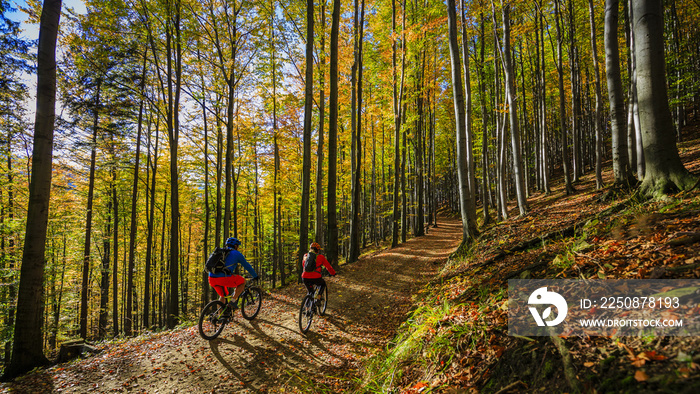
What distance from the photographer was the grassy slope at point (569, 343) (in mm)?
1576

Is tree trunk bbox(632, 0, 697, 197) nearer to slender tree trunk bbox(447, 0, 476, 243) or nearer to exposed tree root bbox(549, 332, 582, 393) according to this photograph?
exposed tree root bbox(549, 332, 582, 393)

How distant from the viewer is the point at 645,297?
2076mm

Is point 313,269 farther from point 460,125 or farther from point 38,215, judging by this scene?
point 460,125

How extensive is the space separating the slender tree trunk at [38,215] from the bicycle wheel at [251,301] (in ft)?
12.6

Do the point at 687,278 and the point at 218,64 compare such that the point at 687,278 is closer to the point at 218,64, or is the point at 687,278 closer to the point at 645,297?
the point at 645,297

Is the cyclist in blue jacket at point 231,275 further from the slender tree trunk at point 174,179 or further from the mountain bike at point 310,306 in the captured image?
the slender tree trunk at point 174,179

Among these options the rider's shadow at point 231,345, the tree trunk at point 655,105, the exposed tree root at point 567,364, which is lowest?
the rider's shadow at point 231,345

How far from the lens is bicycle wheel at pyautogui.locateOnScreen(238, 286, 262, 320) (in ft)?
22.9

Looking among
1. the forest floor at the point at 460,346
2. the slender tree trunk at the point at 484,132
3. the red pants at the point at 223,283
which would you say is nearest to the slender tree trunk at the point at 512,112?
the slender tree trunk at the point at 484,132

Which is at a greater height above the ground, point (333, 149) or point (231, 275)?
point (333, 149)

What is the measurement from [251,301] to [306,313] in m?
2.00

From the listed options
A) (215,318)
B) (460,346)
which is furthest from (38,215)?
(460,346)

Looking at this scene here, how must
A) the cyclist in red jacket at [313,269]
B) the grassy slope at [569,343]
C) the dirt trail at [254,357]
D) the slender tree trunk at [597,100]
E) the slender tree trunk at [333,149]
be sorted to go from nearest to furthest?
the grassy slope at [569,343] → the dirt trail at [254,357] → the cyclist in red jacket at [313,269] → the slender tree trunk at [333,149] → the slender tree trunk at [597,100]

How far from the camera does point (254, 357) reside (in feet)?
16.7
